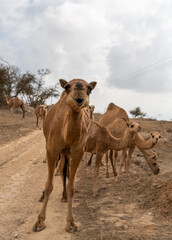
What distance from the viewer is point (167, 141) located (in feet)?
56.7

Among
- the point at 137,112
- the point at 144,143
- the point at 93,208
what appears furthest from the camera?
the point at 137,112

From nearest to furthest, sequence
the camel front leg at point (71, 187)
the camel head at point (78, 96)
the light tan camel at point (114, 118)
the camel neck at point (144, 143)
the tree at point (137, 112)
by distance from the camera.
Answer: the camel head at point (78, 96), the camel front leg at point (71, 187), the camel neck at point (144, 143), the light tan camel at point (114, 118), the tree at point (137, 112)

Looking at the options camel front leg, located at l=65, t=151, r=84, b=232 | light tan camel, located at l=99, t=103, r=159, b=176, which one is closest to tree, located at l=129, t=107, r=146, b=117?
light tan camel, located at l=99, t=103, r=159, b=176

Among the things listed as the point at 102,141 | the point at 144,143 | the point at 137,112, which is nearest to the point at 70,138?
the point at 102,141

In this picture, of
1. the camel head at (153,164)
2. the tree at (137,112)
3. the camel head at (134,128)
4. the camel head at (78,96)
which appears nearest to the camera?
the camel head at (78,96)

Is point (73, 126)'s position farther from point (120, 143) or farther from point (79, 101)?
point (120, 143)

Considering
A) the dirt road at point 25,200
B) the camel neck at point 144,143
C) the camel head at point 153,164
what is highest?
the camel neck at point 144,143

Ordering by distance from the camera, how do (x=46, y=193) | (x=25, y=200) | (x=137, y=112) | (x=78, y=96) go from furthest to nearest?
(x=137, y=112) < (x=25, y=200) < (x=46, y=193) < (x=78, y=96)

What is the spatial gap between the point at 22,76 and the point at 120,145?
1336 inches

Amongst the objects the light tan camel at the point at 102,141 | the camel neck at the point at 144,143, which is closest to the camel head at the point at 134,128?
the light tan camel at the point at 102,141

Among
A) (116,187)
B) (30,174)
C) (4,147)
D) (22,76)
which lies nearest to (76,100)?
(116,187)

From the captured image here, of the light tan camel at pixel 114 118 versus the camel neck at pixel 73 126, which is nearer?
the camel neck at pixel 73 126

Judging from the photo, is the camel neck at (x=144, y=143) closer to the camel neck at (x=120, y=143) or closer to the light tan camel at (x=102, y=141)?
the light tan camel at (x=102, y=141)

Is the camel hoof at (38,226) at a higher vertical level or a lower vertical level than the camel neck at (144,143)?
lower
